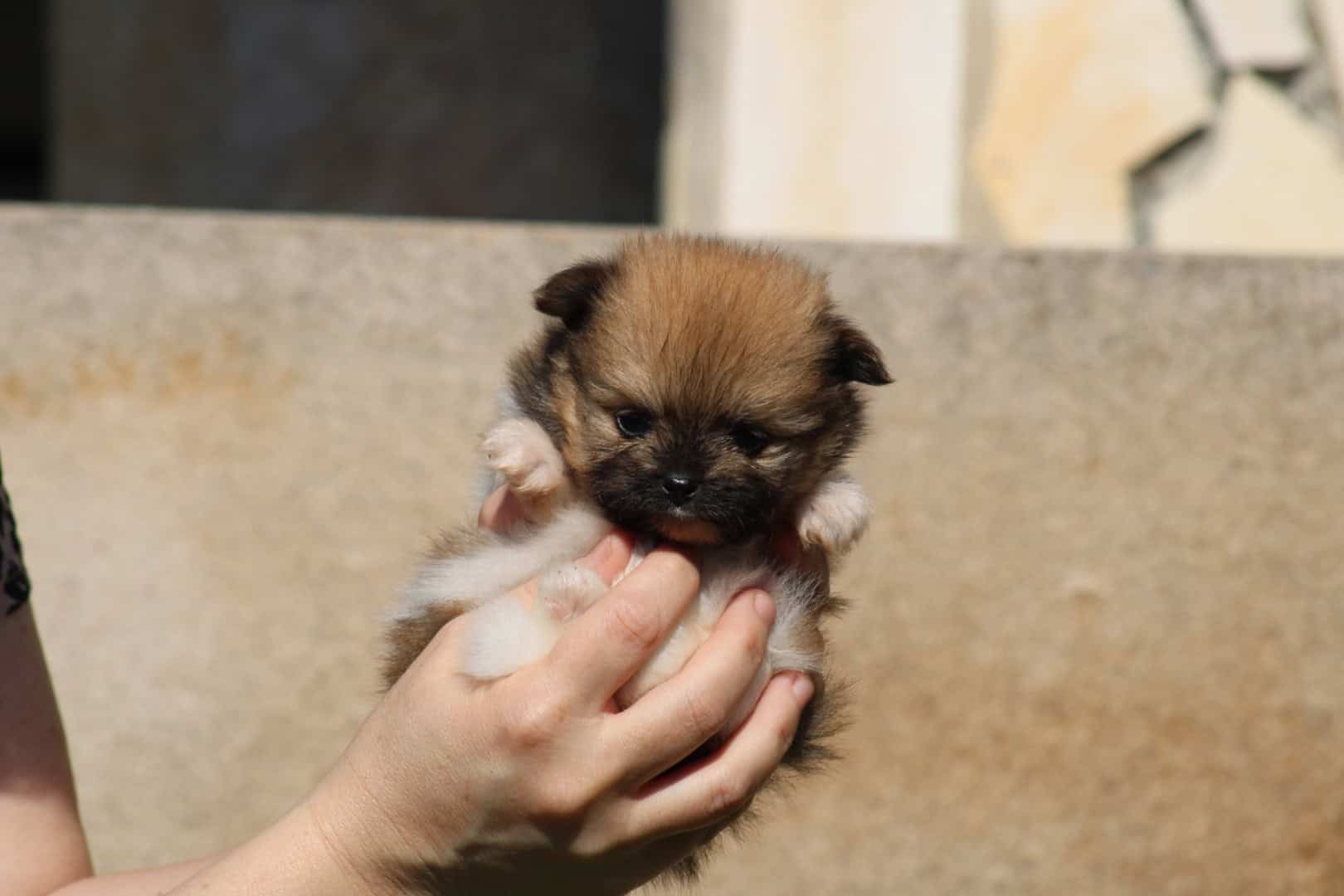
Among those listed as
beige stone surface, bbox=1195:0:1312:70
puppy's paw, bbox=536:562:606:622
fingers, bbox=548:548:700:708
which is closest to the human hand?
fingers, bbox=548:548:700:708

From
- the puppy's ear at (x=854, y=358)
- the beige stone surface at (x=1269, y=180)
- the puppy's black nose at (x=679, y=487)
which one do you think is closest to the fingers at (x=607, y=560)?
the puppy's black nose at (x=679, y=487)

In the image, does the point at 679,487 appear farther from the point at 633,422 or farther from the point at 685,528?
the point at 633,422

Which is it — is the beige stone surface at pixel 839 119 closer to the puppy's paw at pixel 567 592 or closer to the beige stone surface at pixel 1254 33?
the beige stone surface at pixel 1254 33

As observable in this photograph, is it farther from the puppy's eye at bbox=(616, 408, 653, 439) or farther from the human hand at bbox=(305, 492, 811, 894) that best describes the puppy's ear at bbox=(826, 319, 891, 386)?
the human hand at bbox=(305, 492, 811, 894)

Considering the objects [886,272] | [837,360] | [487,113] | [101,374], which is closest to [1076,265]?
[886,272]

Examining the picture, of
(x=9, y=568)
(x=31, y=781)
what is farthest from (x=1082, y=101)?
(x=31, y=781)

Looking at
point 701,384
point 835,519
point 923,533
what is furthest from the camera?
point 923,533
